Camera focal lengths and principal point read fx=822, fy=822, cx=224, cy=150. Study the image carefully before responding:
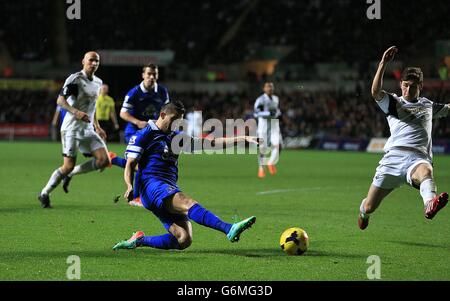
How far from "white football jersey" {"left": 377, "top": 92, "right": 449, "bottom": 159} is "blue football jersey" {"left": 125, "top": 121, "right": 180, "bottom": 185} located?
2.48 meters

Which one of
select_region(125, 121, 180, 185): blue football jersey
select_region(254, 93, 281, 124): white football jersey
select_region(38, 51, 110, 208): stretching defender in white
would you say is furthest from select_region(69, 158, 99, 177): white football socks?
select_region(254, 93, 281, 124): white football jersey

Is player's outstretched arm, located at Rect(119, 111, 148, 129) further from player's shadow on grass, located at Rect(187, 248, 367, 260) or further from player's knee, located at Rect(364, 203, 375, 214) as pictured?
player's shadow on grass, located at Rect(187, 248, 367, 260)

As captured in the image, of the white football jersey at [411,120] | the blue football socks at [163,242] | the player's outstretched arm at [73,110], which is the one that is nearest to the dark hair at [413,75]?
the white football jersey at [411,120]

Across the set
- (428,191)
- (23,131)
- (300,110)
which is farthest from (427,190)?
(23,131)

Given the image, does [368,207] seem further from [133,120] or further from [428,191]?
[133,120]

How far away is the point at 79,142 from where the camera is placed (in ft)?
42.3

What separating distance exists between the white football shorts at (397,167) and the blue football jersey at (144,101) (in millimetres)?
5255

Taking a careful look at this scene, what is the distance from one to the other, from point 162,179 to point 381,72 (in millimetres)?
2552

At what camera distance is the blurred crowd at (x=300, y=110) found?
34.6 meters

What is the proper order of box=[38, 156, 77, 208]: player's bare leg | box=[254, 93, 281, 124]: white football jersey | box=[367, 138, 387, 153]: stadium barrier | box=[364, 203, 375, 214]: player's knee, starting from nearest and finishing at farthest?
1. box=[364, 203, 375, 214]: player's knee
2. box=[38, 156, 77, 208]: player's bare leg
3. box=[254, 93, 281, 124]: white football jersey
4. box=[367, 138, 387, 153]: stadium barrier

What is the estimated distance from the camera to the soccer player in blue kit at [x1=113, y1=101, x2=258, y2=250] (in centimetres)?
818

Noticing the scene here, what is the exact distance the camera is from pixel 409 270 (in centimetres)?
768

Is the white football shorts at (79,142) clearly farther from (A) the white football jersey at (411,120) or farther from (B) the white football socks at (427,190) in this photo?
(B) the white football socks at (427,190)
